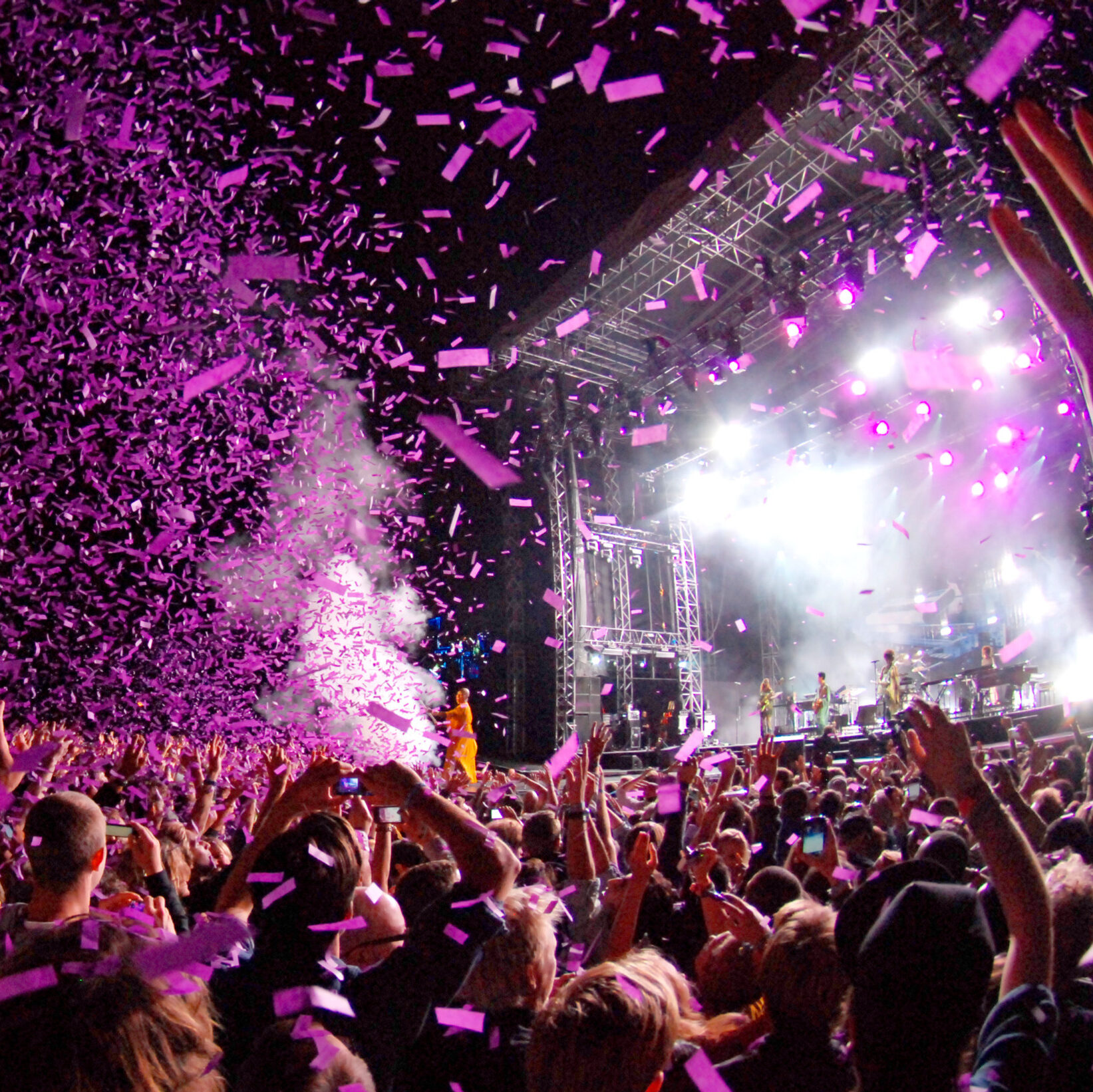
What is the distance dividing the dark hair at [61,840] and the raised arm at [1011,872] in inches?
76.9

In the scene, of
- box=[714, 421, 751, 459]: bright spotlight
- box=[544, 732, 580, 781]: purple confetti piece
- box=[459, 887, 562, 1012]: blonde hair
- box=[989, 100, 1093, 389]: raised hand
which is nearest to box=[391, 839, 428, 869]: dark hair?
box=[459, 887, 562, 1012]: blonde hair

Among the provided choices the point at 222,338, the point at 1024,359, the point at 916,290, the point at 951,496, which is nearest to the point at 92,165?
the point at 222,338

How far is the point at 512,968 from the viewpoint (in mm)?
1613

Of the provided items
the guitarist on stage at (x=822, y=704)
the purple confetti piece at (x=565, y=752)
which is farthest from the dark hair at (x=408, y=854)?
the guitarist on stage at (x=822, y=704)

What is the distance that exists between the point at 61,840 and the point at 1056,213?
2.30m

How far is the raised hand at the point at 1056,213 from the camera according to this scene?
0.82 metres

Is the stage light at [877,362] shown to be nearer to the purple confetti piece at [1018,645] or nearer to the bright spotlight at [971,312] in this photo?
the bright spotlight at [971,312]

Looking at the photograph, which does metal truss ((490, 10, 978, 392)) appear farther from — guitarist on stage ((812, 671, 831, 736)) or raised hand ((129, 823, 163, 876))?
raised hand ((129, 823, 163, 876))

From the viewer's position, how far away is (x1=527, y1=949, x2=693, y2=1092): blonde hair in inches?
45.5

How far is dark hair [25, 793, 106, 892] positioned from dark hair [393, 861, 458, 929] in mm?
803

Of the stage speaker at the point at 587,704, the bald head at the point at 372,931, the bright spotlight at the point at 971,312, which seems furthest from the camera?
the stage speaker at the point at 587,704

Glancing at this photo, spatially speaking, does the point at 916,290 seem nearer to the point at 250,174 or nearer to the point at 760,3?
the point at 760,3

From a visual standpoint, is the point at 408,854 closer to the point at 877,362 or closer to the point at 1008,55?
the point at 1008,55

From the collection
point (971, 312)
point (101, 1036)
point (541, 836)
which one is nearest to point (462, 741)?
point (541, 836)
